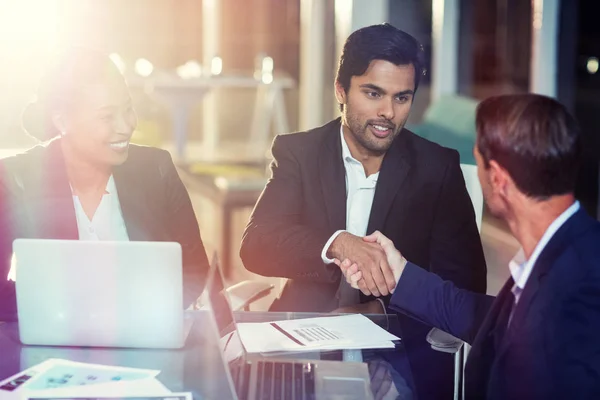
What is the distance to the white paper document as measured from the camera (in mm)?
1514

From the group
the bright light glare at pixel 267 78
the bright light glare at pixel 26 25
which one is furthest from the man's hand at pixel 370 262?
the bright light glare at pixel 267 78

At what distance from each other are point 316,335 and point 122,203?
882 mm

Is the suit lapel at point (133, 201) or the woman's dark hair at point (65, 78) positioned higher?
the woman's dark hair at point (65, 78)

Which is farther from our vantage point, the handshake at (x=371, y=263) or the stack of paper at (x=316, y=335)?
the handshake at (x=371, y=263)

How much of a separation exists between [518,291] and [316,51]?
5.38m

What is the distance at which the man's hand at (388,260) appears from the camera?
2163 millimetres

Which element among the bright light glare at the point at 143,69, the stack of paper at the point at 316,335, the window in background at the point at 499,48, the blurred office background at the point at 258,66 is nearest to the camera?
the stack of paper at the point at 316,335

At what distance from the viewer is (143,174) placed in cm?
249

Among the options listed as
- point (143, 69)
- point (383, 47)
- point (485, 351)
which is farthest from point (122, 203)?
point (143, 69)

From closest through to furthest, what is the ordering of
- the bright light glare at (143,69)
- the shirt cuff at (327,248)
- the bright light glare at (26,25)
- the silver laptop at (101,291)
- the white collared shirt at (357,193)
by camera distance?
1. the silver laptop at (101,291)
2. the shirt cuff at (327,248)
3. the white collared shirt at (357,193)
4. the bright light glare at (26,25)
5. the bright light glare at (143,69)

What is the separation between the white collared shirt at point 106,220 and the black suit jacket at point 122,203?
0.06 ft

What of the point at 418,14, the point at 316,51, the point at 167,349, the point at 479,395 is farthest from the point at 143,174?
the point at 418,14

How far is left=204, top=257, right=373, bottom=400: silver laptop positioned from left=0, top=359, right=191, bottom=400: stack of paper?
147mm

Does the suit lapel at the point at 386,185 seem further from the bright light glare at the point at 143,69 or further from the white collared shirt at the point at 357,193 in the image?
the bright light glare at the point at 143,69
